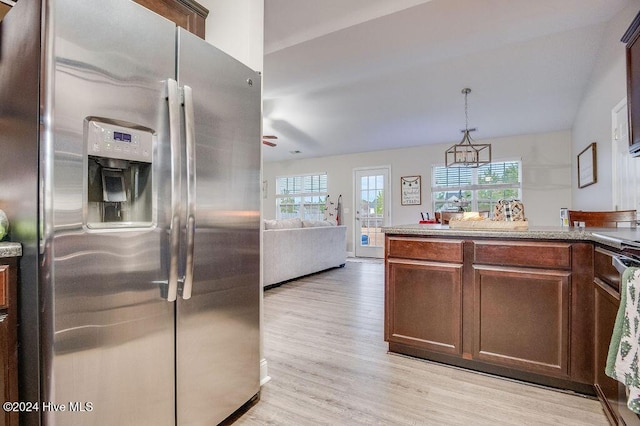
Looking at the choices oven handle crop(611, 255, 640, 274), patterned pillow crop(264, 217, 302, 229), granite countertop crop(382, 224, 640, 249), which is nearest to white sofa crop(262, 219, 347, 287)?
patterned pillow crop(264, 217, 302, 229)

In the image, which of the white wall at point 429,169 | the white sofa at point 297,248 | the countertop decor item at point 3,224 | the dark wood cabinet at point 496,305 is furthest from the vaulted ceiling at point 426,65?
the countertop decor item at point 3,224

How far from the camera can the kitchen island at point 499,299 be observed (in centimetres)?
177

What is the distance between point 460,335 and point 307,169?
22.9 ft

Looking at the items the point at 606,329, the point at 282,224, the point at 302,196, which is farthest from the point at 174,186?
the point at 302,196

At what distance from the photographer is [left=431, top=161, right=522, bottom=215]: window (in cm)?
639

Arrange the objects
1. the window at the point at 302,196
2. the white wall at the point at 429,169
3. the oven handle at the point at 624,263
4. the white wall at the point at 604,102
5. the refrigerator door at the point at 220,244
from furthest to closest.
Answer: the window at the point at 302,196 → the white wall at the point at 429,169 → the white wall at the point at 604,102 → the refrigerator door at the point at 220,244 → the oven handle at the point at 624,263

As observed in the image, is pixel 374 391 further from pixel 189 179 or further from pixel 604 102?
pixel 604 102

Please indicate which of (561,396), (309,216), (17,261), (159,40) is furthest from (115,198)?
(309,216)

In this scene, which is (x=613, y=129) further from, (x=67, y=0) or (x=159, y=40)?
(x=67, y=0)

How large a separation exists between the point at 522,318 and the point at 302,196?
7.15 metres

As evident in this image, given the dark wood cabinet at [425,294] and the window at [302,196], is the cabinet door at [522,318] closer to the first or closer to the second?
the dark wood cabinet at [425,294]

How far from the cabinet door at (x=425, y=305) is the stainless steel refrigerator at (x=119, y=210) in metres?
1.20

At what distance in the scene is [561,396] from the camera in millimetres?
1798

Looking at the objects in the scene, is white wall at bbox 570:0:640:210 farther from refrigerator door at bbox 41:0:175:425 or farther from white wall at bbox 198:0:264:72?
refrigerator door at bbox 41:0:175:425
